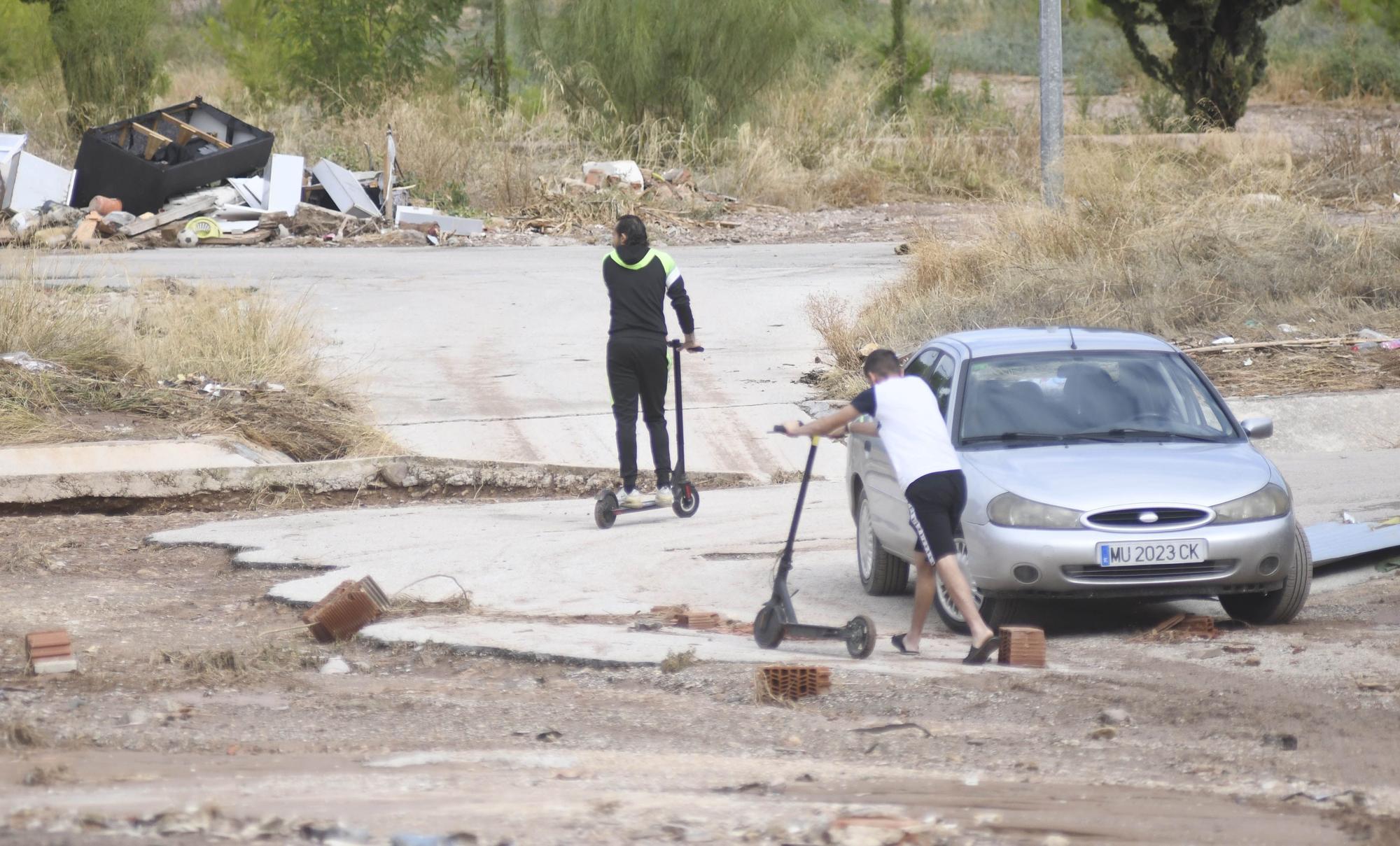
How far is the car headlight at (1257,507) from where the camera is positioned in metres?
7.38

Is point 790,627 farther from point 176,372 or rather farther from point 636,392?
point 176,372

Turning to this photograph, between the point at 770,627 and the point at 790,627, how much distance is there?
4.4 inches

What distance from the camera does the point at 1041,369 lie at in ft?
29.1

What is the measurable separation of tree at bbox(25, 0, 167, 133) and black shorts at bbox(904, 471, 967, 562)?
27324 mm

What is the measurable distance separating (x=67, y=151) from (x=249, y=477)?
782 inches

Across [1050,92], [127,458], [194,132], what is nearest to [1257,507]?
[127,458]

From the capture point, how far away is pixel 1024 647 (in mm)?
6797

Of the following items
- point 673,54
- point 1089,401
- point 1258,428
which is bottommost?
point 1258,428

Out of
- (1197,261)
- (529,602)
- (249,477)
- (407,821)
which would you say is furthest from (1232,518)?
(1197,261)

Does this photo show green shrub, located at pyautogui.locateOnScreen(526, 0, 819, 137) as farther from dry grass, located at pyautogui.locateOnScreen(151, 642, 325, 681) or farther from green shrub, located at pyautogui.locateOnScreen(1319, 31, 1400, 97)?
dry grass, located at pyautogui.locateOnScreen(151, 642, 325, 681)

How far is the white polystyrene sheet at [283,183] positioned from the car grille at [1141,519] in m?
19.5

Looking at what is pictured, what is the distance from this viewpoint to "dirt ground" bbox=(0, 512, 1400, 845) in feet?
15.0

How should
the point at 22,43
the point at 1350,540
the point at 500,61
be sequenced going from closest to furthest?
the point at 1350,540, the point at 22,43, the point at 500,61

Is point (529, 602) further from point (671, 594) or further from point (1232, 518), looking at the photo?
point (1232, 518)
